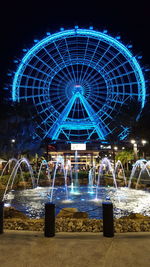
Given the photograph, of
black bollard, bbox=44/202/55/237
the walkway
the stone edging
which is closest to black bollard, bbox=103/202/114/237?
the walkway

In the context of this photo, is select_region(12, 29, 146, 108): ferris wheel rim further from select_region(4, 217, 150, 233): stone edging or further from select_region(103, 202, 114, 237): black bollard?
select_region(103, 202, 114, 237): black bollard

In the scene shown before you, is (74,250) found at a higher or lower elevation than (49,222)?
lower

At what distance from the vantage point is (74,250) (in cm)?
433

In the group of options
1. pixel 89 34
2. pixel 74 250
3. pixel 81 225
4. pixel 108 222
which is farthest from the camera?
pixel 89 34

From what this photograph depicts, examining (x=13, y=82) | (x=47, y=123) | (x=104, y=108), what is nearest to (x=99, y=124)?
(x=104, y=108)

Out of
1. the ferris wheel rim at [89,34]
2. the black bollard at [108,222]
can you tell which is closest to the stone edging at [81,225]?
the black bollard at [108,222]

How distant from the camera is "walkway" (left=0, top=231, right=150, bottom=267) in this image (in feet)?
12.8

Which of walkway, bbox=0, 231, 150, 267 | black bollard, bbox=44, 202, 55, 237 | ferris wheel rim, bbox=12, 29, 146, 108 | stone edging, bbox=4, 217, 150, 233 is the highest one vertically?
ferris wheel rim, bbox=12, 29, 146, 108

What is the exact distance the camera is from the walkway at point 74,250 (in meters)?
3.89

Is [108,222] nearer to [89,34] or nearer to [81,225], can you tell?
[81,225]

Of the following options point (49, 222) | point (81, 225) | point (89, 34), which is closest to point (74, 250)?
point (49, 222)

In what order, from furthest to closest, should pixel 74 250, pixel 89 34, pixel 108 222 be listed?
pixel 89 34, pixel 108 222, pixel 74 250

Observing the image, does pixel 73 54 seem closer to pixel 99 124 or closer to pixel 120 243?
pixel 99 124

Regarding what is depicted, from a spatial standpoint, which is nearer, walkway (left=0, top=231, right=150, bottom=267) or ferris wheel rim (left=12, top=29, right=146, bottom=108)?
walkway (left=0, top=231, right=150, bottom=267)
